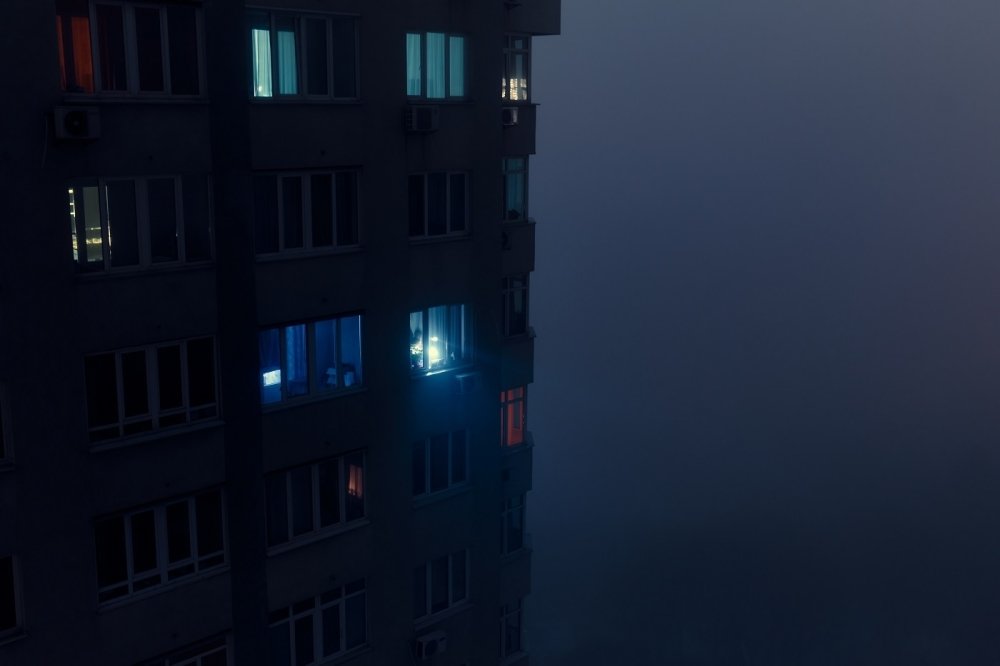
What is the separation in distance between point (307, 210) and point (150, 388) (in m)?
2.90

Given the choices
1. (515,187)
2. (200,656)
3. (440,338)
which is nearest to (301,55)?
(440,338)

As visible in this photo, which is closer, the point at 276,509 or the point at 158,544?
the point at 158,544

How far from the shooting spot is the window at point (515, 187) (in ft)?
51.6

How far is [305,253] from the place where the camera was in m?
12.1

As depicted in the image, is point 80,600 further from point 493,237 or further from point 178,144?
point 493,237

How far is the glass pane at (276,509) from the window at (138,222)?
301 centimetres

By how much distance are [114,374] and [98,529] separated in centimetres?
169

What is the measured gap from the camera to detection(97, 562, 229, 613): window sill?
10680mm

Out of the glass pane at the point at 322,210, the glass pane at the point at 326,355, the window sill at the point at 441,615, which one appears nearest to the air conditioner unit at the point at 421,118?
the glass pane at the point at 322,210

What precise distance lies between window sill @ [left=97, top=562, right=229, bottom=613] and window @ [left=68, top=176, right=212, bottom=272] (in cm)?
363

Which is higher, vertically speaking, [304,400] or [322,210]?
[322,210]

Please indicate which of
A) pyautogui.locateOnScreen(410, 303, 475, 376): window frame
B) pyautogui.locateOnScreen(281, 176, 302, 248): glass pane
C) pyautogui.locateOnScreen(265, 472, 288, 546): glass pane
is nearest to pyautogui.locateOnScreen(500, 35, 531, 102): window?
pyautogui.locateOnScreen(410, 303, 475, 376): window frame

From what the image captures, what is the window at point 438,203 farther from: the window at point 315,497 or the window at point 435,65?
the window at point 315,497

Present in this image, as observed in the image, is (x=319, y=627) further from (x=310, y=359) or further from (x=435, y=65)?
(x=435, y=65)
